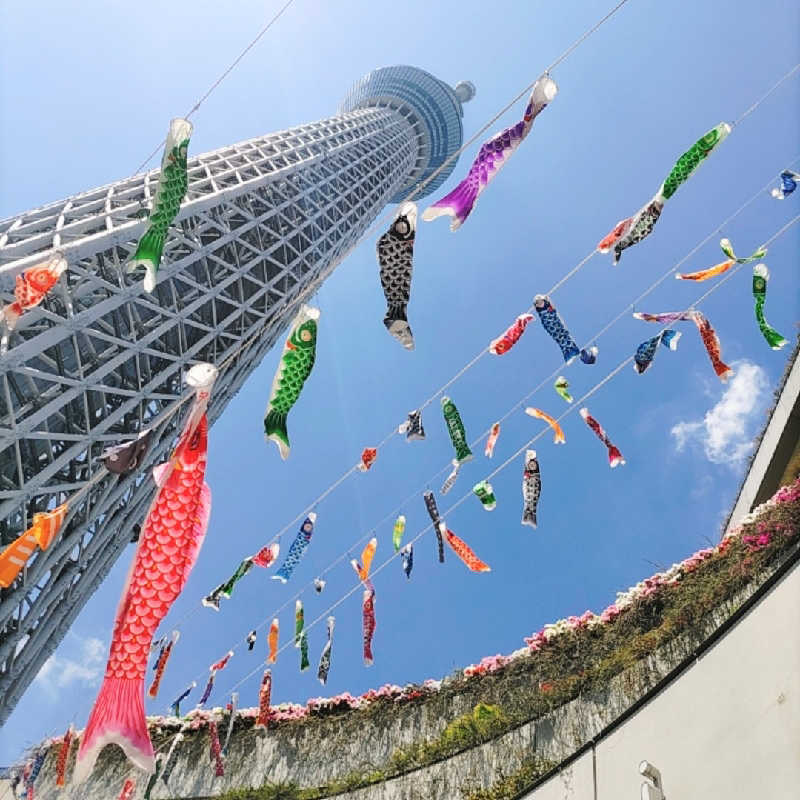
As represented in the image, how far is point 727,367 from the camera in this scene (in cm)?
1017

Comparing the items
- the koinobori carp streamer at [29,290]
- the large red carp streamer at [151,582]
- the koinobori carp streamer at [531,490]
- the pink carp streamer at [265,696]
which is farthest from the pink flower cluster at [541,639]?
the koinobori carp streamer at [29,290]

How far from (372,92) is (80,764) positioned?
83.4m

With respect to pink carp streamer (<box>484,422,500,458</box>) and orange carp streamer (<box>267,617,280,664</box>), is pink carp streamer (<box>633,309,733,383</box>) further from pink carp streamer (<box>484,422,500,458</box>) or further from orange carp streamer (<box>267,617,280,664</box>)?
orange carp streamer (<box>267,617,280,664</box>)

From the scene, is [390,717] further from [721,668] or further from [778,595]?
[778,595]

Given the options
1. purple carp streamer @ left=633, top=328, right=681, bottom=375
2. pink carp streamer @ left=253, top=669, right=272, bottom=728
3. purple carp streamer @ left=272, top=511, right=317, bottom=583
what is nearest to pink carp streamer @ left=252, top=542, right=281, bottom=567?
purple carp streamer @ left=272, top=511, right=317, bottom=583

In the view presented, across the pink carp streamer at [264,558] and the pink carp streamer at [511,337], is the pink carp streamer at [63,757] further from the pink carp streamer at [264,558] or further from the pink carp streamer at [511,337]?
the pink carp streamer at [511,337]

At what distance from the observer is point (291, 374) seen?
7.14m

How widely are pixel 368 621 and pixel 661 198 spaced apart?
8.86m

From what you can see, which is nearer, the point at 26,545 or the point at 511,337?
the point at 26,545

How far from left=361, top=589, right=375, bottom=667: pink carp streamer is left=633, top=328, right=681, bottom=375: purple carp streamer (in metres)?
6.54

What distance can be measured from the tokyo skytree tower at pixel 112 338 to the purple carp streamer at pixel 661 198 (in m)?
4.35

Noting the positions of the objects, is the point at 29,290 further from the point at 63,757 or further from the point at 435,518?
the point at 63,757

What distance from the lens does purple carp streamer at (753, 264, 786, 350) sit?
9797mm

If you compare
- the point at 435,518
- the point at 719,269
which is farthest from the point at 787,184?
the point at 435,518
